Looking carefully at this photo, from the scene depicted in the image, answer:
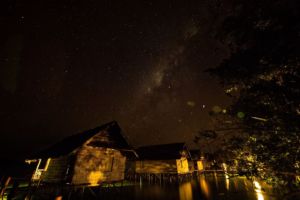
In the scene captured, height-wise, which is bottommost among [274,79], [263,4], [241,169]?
[241,169]

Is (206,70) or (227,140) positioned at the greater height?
(206,70)

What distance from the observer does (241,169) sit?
4.70 m

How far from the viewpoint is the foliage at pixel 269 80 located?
3816 mm

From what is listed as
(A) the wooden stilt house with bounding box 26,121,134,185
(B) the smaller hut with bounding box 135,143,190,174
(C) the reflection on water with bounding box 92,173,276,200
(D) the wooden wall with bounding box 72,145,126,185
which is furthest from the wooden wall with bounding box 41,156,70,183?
(B) the smaller hut with bounding box 135,143,190,174

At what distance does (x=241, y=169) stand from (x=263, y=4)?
4.43 metres

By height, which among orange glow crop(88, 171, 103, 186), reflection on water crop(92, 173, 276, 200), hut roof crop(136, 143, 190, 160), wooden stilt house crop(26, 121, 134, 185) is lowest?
reflection on water crop(92, 173, 276, 200)

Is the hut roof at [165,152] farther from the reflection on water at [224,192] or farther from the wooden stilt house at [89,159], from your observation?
the wooden stilt house at [89,159]

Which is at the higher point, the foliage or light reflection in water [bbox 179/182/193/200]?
the foliage

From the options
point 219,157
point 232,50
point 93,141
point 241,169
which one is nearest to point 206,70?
point 232,50

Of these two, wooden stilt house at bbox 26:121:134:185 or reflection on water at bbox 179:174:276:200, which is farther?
reflection on water at bbox 179:174:276:200

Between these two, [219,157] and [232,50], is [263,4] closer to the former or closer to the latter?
[232,50]

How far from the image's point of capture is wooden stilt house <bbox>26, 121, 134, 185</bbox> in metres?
14.6

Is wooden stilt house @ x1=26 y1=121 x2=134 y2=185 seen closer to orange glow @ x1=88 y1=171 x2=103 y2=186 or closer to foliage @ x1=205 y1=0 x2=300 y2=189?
orange glow @ x1=88 y1=171 x2=103 y2=186

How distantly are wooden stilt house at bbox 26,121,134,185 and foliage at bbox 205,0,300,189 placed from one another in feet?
42.0
